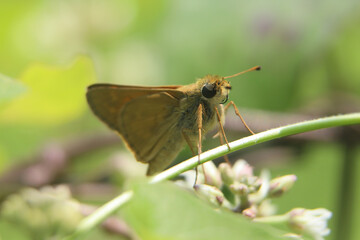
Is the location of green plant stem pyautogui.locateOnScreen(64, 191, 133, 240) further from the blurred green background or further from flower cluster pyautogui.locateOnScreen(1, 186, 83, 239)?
the blurred green background

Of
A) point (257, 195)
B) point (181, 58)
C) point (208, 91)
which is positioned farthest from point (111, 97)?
point (181, 58)

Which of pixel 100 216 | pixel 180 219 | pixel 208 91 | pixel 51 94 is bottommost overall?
pixel 180 219

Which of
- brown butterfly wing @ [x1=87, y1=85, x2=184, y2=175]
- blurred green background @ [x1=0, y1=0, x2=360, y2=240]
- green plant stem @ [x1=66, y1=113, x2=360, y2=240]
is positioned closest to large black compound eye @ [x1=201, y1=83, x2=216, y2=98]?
brown butterfly wing @ [x1=87, y1=85, x2=184, y2=175]

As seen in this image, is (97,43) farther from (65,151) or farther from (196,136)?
(196,136)

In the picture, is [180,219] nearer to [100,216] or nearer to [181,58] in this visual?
[100,216]

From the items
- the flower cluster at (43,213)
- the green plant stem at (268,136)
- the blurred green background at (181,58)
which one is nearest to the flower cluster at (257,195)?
the green plant stem at (268,136)

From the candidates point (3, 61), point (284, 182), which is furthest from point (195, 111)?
point (3, 61)
